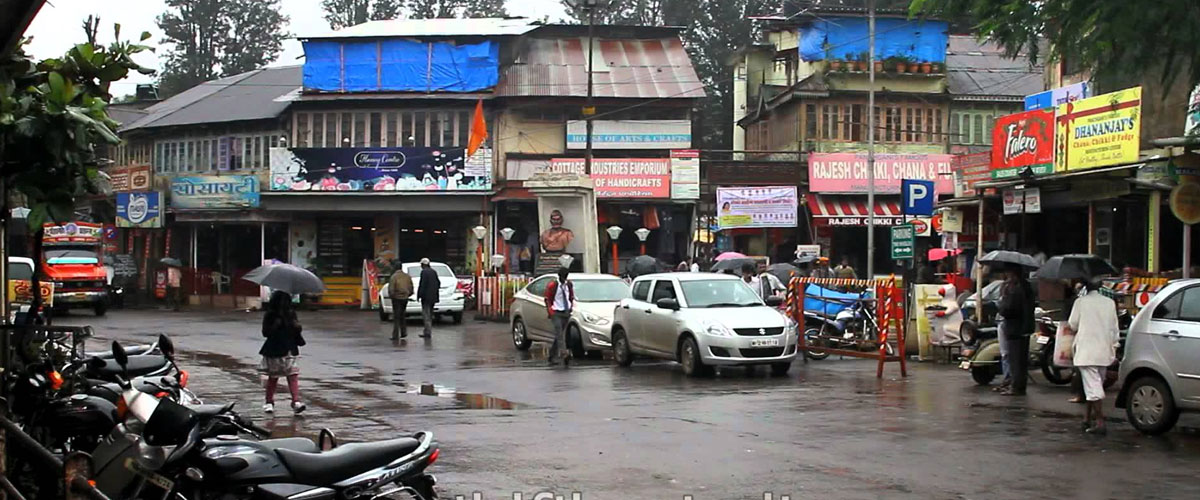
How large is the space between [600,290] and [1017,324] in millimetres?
9116

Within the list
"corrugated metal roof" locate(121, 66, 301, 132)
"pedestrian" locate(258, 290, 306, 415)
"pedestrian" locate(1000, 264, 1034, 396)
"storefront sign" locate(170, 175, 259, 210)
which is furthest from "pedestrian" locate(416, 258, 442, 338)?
"corrugated metal roof" locate(121, 66, 301, 132)

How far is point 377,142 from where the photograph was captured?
145 ft

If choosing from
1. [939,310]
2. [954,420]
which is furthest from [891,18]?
[954,420]

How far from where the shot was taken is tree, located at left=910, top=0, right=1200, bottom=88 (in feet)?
32.1

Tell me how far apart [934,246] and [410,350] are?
80.6ft

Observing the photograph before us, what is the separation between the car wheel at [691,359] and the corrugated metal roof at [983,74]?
2870 centimetres

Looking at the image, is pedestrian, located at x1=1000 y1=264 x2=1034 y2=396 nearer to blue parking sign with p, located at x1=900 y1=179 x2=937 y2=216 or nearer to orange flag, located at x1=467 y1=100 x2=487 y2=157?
blue parking sign with p, located at x1=900 y1=179 x2=937 y2=216

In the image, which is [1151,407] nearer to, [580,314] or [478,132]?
[580,314]

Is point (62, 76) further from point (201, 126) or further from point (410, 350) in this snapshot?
point (201, 126)

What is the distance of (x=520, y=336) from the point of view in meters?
24.9

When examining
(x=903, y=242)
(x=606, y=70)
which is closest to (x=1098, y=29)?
(x=903, y=242)

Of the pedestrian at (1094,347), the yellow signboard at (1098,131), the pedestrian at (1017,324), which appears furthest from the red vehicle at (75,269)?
the pedestrian at (1094,347)

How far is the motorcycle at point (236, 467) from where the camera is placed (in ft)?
22.4

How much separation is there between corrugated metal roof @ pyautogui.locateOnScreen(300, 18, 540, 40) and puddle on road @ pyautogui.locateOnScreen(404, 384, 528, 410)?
27.8 m
